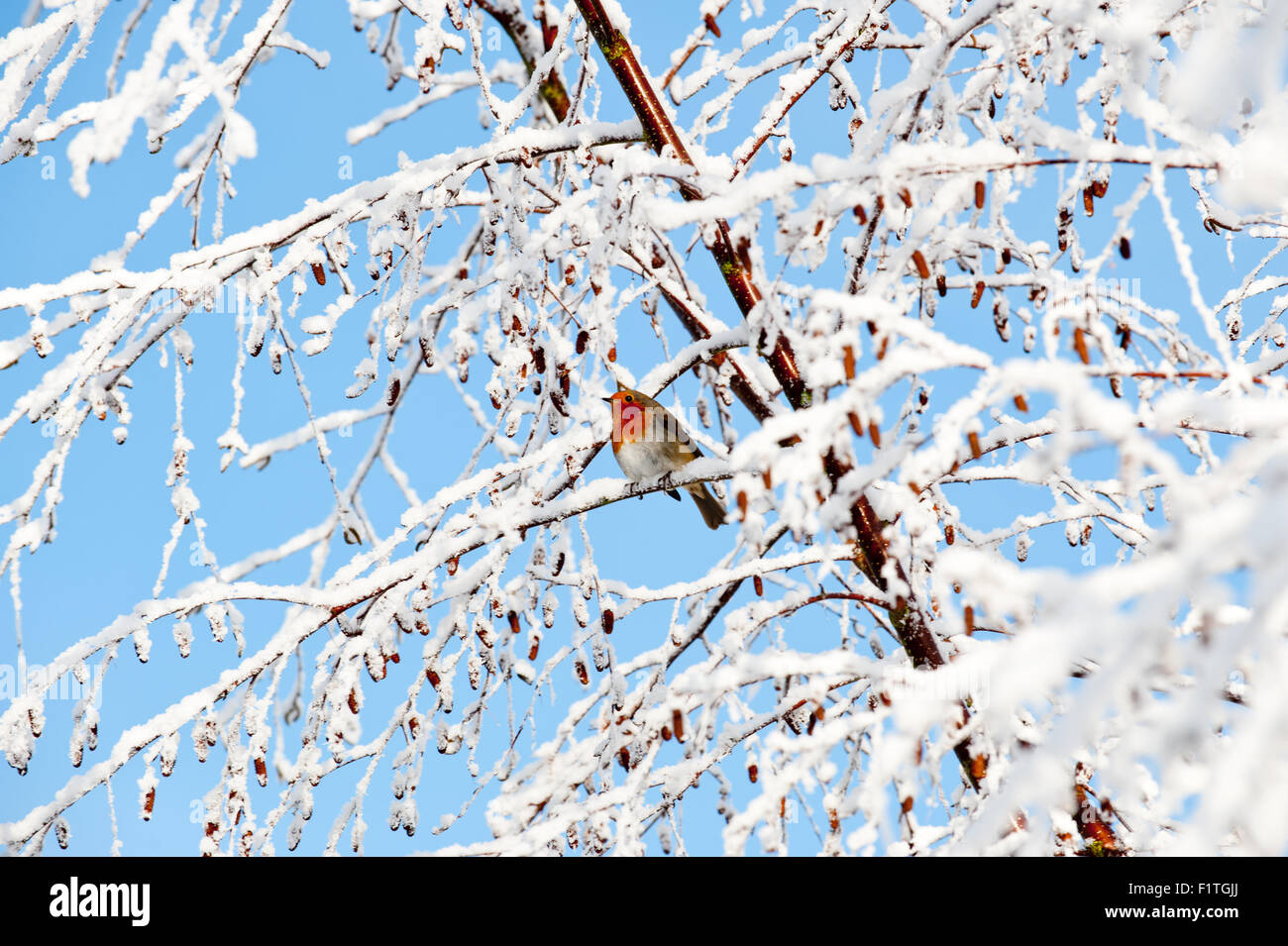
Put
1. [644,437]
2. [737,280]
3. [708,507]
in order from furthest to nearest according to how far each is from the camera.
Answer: [708,507], [644,437], [737,280]

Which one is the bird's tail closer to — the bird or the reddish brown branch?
the bird

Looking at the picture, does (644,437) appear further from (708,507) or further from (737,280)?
(737,280)

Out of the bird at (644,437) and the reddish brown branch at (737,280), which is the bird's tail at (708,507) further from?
the reddish brown branch at (737,280)

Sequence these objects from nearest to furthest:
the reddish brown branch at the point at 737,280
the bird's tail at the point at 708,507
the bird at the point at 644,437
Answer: the reddish brown branch at the point at 737,280 < the bird at the point at 644,437 < the bird's tail at the point at 708,507

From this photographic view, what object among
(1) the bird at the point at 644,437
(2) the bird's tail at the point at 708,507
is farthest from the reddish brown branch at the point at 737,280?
(2) the bird's tail at the point at 708,507

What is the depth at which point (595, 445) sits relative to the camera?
278 cm

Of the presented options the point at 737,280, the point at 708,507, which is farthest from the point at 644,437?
the point at 737,280

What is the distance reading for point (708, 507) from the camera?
4.21m

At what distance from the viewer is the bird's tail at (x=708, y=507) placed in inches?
163

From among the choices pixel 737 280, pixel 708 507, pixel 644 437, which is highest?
pixel 737 280
